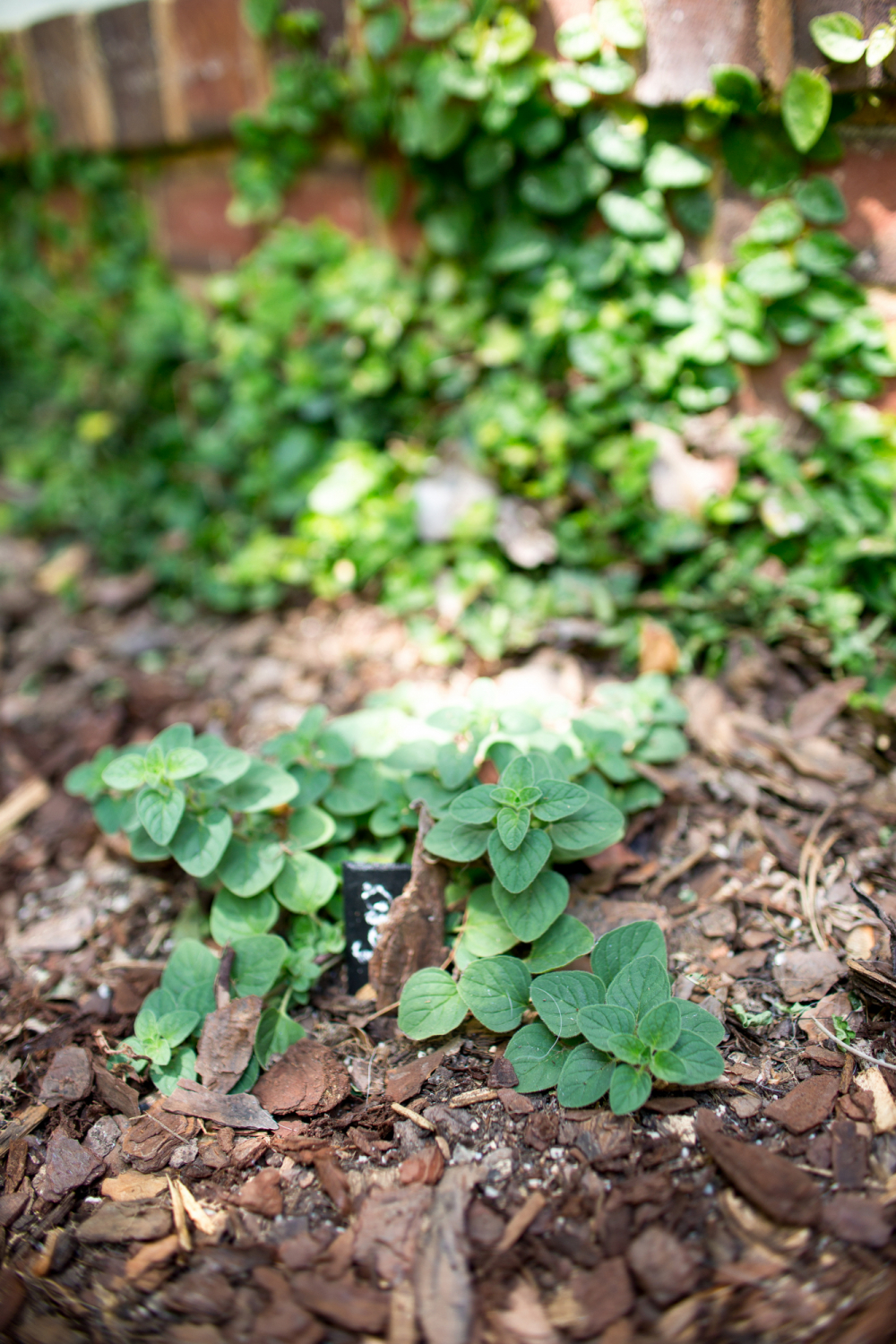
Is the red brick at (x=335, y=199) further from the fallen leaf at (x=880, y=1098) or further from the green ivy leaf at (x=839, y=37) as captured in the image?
the fallen leaf at (x=880, y=1098)

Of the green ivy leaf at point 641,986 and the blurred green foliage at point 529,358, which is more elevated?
the blurred green foliage at point 529,358

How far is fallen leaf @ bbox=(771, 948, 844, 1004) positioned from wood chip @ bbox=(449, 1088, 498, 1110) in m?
0.49

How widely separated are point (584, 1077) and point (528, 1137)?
11cm

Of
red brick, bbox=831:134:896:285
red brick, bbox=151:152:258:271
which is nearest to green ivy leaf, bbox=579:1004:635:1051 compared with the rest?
red brick, bbox=831:134:896:285

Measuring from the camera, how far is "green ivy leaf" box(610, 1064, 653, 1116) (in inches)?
45.5

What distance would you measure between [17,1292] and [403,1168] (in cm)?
50

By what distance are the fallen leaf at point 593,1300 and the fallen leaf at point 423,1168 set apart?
8.2 inches

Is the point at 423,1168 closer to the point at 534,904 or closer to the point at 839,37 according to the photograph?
the point at 534,904

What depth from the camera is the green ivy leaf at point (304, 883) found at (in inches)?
58.2

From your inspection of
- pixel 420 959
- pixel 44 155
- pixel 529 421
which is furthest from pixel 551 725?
pixel 44 155

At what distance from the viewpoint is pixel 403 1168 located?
3.92ft

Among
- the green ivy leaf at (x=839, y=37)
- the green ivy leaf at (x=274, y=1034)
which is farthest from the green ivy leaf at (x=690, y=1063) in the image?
the green ivy leaf at (x=839, y=37)

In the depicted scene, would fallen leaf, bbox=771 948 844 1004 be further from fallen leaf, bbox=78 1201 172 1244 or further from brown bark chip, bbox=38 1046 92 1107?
brown bark chip, bbox=38 1046 92 1107

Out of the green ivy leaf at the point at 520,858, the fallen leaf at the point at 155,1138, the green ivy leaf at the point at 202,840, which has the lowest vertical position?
the fallen leaf at the point at 155,1138
